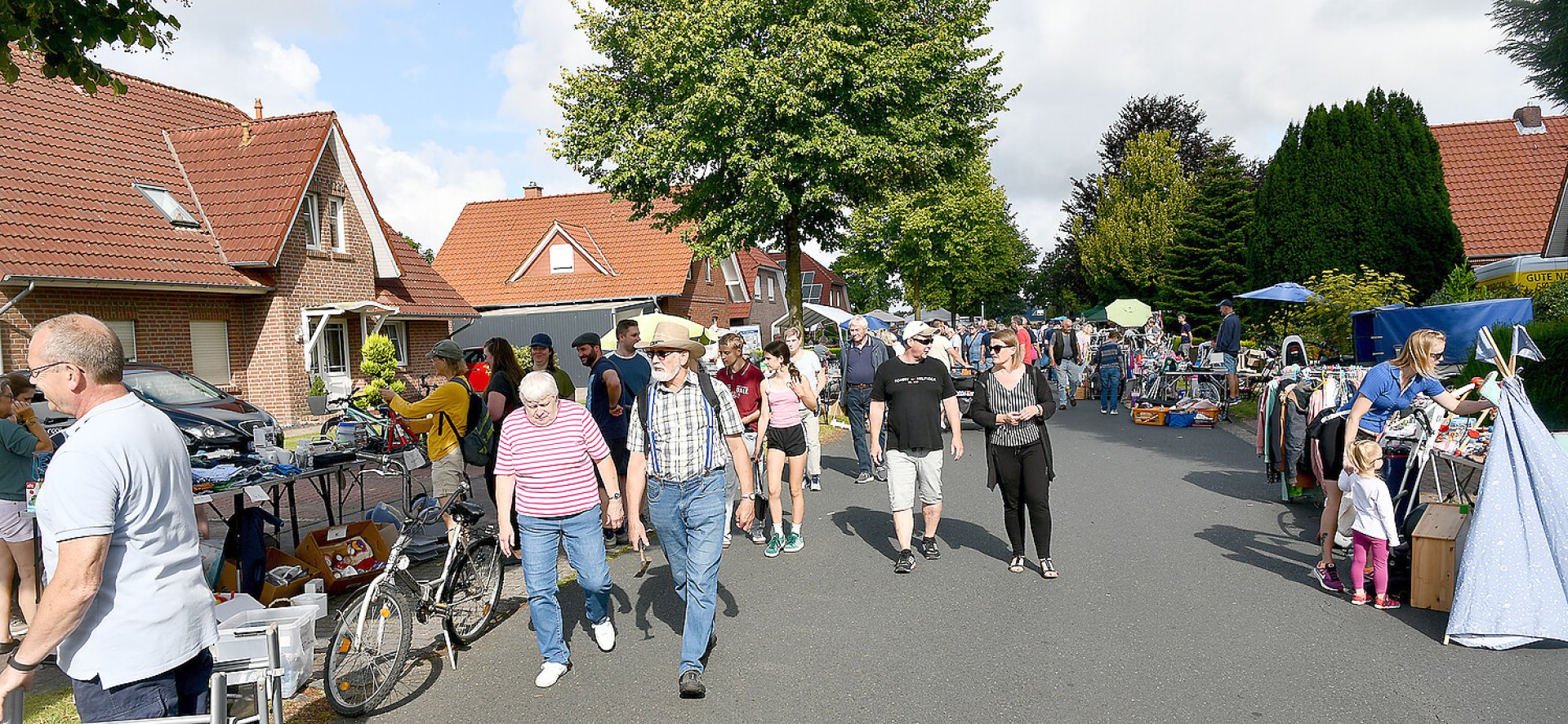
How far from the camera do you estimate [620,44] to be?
21016 millimetres

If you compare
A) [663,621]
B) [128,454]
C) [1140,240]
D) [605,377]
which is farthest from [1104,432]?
[1140,240]

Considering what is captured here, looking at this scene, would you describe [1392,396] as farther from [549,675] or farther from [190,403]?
[190,403]

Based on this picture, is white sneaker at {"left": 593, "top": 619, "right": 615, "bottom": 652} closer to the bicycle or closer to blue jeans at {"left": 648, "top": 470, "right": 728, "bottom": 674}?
blue jeans at {"left": 648, "top": 470, "right": 728, "bottom": 674}

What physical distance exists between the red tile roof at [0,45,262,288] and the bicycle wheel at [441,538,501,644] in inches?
518

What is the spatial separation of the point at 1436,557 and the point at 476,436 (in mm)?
6615

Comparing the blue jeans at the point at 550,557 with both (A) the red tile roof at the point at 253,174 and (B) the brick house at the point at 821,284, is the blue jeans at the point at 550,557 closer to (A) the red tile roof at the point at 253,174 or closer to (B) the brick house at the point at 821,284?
(A) the red tile roof at the point at 253,174

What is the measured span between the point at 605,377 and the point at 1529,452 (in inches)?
247

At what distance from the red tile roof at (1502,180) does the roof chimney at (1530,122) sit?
0.19 meters

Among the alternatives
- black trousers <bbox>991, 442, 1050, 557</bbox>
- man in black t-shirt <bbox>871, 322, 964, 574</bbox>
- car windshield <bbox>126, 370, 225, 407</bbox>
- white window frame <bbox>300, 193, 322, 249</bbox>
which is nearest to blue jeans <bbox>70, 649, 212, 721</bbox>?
man in black t-shirt <bbox>871, 322, 964, 574</bbox>

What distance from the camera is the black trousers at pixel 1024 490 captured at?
6.91 m

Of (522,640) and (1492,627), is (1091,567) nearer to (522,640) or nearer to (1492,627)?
(1492,627)

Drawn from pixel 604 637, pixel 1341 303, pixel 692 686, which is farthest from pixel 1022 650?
pixel 1341 303

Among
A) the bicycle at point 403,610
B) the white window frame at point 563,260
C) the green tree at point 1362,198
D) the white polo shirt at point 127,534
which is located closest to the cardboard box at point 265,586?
the bicycle at point 403,610

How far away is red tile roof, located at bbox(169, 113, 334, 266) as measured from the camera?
19.1 m
